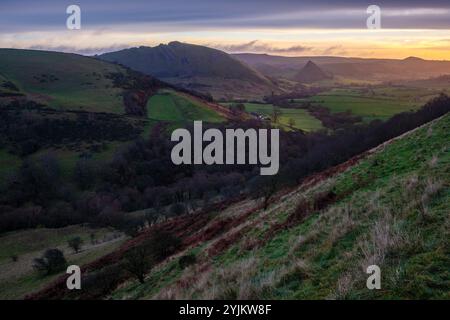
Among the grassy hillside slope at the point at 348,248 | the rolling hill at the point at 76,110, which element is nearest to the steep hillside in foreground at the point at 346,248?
the grassy hillside slope at the point at 348,248

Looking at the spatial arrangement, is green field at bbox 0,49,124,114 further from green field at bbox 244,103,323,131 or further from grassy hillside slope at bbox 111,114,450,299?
grassy hillside slope at bbox 111,114,450,299

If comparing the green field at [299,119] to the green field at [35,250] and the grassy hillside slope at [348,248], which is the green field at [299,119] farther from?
the grassy hillside slope at [348,248]

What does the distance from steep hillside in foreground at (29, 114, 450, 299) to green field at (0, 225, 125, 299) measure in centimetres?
1941

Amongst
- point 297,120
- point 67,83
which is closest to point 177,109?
point 297,120

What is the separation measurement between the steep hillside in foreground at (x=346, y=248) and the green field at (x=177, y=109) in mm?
102638

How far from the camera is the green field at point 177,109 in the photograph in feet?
415

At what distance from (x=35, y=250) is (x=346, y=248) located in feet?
191

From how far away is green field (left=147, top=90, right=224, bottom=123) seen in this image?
415 feet

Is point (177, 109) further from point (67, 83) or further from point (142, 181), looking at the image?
point (67, 83)
